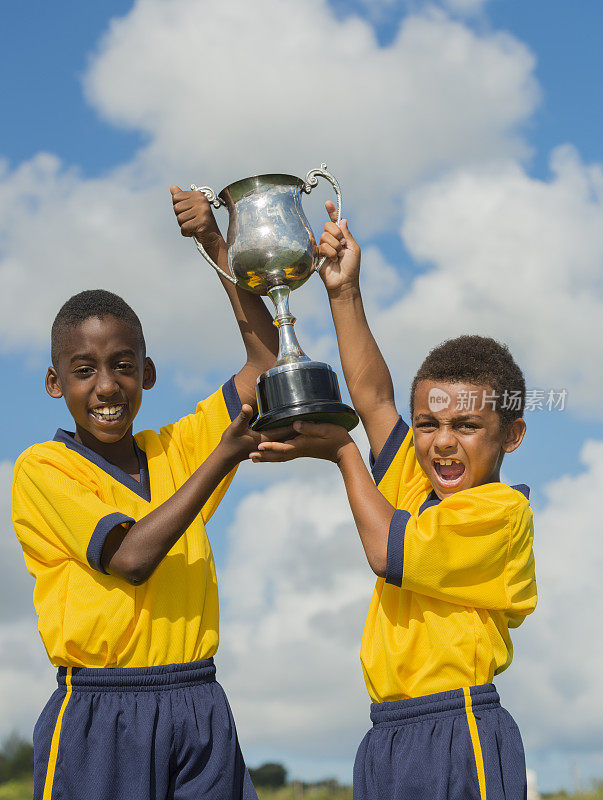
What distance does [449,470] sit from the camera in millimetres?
3246

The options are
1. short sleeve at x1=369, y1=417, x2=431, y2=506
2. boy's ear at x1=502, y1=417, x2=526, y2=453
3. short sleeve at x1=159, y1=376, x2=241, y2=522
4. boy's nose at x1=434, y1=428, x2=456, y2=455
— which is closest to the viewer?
boy's nose at x1=434, y1=428, x2=456, y2=455

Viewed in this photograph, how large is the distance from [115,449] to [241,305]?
82 cm

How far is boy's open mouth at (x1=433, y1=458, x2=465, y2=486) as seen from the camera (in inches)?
127

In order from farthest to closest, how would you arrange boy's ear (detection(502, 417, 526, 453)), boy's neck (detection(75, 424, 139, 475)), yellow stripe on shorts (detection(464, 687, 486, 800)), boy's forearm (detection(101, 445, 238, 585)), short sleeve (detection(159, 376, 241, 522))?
short sleeve (detection(159, 376, 241, 522)) < boy's neck (detection(75, 424, 139, 475)) < boy's ear (detection(502, 417, 526, 453)) < boy's forearm (detection(101, 445, 238, 585)) < yellow stripe on shorts (detection(464, 687, 486, 800))

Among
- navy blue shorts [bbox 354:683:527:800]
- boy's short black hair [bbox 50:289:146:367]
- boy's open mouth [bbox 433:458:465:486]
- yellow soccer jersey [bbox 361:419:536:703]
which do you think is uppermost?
boy's short black hair [bbox 50:289:146:367]

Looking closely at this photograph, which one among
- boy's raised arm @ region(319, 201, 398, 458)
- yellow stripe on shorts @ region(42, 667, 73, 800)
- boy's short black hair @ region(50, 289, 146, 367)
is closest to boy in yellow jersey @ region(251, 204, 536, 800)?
boy's raised arm @ region(319, 201, 398, 458)

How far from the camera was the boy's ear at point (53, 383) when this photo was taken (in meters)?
3.61

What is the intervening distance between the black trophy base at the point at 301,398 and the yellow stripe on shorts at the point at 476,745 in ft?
3.36

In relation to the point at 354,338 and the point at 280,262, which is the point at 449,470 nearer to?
the point at 354,338

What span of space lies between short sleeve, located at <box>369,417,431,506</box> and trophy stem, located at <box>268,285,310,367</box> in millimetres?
483

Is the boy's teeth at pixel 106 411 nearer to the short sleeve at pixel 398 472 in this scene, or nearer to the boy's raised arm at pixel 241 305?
the boy's raised arm at pixel 241 305

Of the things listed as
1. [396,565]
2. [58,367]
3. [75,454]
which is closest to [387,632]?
[396,565]

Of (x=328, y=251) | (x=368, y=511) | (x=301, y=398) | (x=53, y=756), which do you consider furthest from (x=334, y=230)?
(x=53, y=756)

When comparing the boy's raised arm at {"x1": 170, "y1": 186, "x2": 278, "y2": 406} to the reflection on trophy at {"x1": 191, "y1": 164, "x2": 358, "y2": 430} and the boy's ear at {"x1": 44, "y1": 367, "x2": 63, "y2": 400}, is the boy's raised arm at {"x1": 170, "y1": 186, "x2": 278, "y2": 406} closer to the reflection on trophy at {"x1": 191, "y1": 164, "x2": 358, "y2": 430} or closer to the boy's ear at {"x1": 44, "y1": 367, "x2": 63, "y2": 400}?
the reflection on trophy at {"x1": 191, "y1": 164, "x2": 358, "y2": 430}
